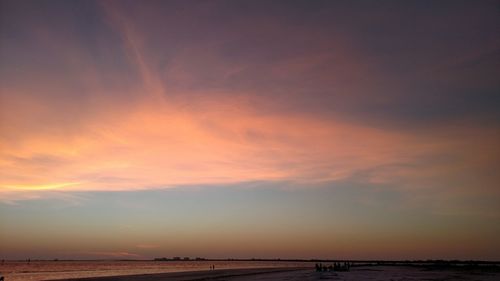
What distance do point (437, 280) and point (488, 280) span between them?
808 centimetres

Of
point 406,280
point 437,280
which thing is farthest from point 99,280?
point 437,280

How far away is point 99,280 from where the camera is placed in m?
76.1

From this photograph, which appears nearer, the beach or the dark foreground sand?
the dark foreground sand

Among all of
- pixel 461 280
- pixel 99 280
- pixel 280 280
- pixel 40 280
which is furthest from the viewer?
pixel 40 280

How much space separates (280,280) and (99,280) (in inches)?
1349

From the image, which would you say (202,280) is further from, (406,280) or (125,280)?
(406,280)

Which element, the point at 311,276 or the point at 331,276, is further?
the point at 311,276

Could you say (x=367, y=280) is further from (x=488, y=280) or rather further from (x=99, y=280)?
(x=99, y=280)

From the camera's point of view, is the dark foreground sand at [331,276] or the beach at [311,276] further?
the beach at [311,276]

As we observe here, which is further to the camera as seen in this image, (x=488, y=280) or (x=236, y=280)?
(x=236, y=280)

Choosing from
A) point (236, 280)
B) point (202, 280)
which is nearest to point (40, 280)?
point (202, 280)

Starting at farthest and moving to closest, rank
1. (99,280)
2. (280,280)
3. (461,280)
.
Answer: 1. (99,280)
2. (280,280)
3. (461,280)

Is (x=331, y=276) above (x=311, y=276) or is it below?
above

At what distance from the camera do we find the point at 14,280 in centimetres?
8081
